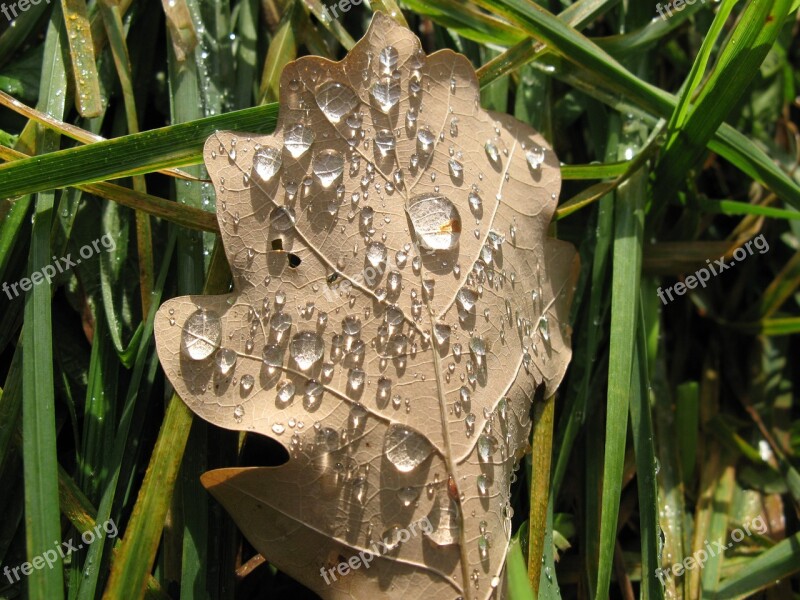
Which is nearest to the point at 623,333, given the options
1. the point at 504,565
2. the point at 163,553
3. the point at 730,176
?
the point at 504,565

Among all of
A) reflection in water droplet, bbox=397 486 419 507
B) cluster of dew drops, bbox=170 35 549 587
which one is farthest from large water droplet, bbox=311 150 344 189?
reflection in water droplet, bbox=397 486 419 507

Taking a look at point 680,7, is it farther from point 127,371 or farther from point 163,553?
point 163,553

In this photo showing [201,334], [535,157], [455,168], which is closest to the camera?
[201,334]

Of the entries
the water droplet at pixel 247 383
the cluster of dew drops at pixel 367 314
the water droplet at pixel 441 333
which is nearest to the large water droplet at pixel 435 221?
the cluster of dew drops at pixel 367 314

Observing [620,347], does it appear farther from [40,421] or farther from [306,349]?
[40,421]

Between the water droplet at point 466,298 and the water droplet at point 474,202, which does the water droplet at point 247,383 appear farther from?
the water droplet at point 474,202

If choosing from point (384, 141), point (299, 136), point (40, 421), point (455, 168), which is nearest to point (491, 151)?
point (455, 168)

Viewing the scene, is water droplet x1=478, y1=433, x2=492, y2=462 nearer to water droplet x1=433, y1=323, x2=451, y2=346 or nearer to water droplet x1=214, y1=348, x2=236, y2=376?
water droplet x1=433, y1=323, x2=451, y2=346
